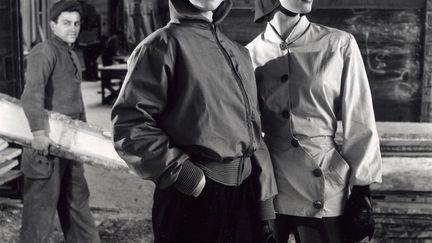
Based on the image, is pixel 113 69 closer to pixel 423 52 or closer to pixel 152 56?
pixel 423 52

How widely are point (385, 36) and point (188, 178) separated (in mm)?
5361

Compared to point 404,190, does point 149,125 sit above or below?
above

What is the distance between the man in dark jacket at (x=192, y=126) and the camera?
2545mm

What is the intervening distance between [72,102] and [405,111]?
4.24 meters

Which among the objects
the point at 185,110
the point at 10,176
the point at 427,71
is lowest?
the point at 10,176

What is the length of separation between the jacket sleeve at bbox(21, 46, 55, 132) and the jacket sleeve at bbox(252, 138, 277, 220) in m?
2.07

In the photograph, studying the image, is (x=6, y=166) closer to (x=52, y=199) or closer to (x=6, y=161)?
(x=6, y=161)

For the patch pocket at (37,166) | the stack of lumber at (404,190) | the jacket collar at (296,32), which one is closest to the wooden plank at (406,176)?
the stack of lumber at (404,190)

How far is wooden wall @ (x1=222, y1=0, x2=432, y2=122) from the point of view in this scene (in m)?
7.30

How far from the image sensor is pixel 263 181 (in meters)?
2.87

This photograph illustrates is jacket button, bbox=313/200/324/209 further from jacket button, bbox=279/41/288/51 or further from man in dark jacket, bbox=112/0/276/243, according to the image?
jacket button, bbox=279/41/288/51

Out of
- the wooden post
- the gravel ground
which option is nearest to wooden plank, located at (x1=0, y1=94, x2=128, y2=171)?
the gravel ground

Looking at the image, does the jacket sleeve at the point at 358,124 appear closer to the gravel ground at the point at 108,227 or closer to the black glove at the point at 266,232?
the black glove at the point at 266,232

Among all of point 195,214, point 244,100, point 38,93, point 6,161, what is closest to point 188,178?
point 195,214
